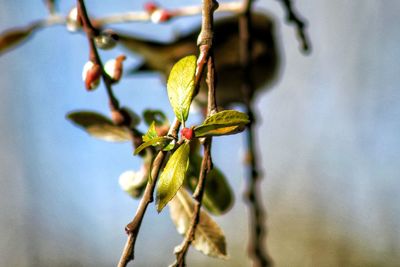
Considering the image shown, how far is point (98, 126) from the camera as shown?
1.95 ft

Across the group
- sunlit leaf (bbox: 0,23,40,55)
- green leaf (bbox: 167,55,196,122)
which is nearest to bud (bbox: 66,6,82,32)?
sunlit leaf (bbox: 0,23,40,55)

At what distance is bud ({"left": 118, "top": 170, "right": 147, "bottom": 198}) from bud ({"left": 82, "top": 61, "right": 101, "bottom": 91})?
0.12 m

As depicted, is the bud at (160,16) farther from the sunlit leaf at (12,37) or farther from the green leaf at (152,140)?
the green leaf at (152,140)

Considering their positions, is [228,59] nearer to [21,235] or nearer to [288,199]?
[21,235]

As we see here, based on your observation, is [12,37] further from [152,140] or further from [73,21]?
[152,140]

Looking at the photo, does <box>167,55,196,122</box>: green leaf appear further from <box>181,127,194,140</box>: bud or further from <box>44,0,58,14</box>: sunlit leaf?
<box>44,0,58,14</box>: sunlit leaf

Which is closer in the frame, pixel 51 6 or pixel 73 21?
pixel 73 21

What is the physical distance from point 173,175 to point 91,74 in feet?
0.46

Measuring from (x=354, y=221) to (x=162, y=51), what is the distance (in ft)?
8.86

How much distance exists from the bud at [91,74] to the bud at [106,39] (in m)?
0.02

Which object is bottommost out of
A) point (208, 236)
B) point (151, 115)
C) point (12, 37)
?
point (208, 236)

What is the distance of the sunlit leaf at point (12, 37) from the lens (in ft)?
2.13

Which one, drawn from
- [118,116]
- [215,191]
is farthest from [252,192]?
[118,116]

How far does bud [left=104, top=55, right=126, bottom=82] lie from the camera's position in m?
0.50
